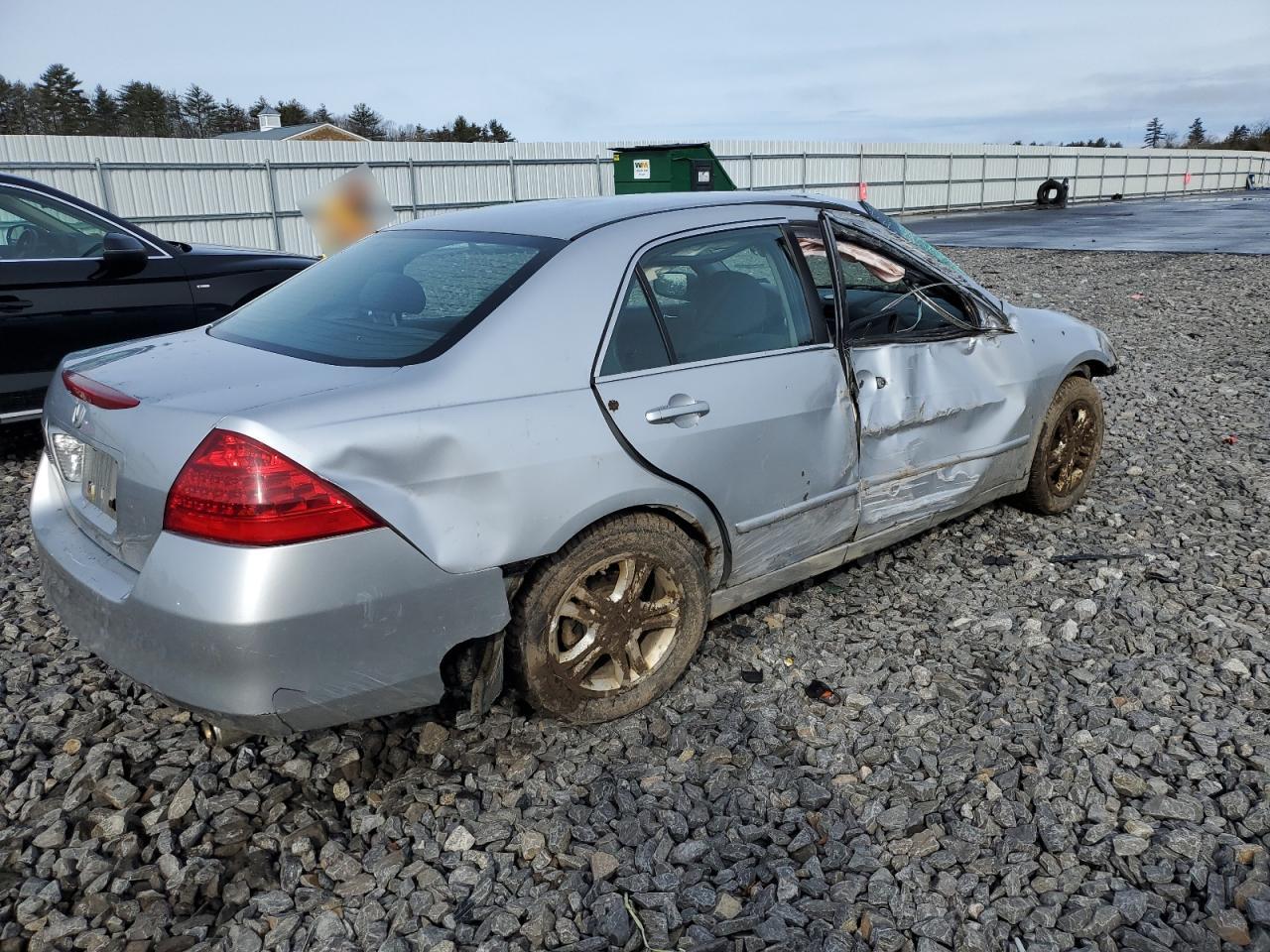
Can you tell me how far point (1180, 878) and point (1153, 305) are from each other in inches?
446

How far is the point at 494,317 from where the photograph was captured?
2.71 m

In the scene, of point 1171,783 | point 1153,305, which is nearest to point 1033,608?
point 1171,783

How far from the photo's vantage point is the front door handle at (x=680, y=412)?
2.85 m

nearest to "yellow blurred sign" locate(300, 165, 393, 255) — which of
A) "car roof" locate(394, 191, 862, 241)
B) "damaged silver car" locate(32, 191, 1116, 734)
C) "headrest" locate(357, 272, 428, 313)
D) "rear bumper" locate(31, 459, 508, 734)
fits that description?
"car roof" locate(394, 191, 862, 241)

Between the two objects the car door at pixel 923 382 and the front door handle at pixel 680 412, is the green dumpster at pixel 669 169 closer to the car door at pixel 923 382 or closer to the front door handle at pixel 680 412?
the car door at pixel 923 382

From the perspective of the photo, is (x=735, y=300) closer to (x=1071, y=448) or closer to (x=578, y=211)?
(x=578, y=211)

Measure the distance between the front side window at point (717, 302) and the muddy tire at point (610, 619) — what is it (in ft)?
1.79

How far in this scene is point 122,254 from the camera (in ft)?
18.5

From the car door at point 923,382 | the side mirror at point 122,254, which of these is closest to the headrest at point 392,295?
the car door at point 923,382

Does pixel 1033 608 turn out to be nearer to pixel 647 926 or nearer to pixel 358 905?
pixel 647 926

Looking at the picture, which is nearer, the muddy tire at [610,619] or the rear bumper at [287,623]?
the rear bumper at [287,623]

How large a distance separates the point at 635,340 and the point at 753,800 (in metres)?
1.38

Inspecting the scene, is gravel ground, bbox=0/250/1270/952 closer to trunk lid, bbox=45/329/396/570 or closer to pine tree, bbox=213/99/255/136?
trunk lid, bbox=45/329/396/570

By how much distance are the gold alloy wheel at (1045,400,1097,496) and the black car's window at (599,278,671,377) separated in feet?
8.14
